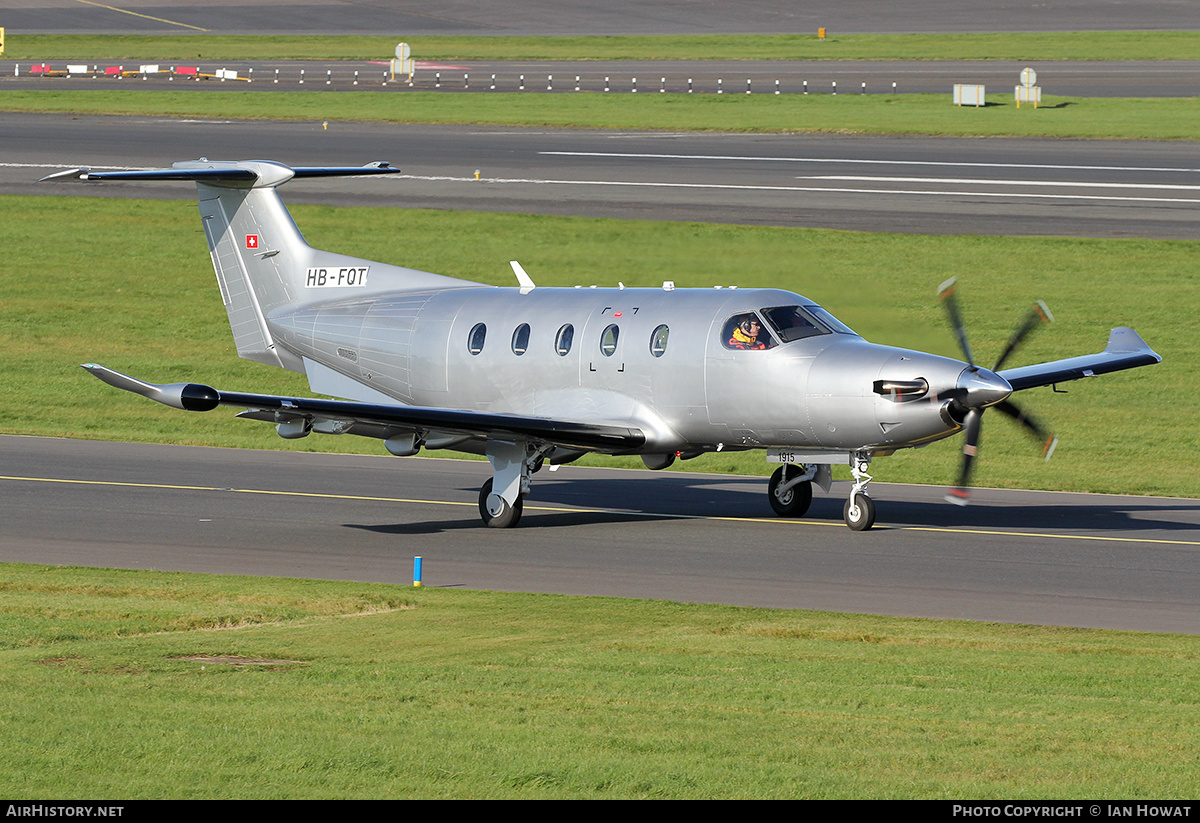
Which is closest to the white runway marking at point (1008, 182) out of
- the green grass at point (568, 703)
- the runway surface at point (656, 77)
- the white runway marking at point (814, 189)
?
the white runway marking at point (814, 189)

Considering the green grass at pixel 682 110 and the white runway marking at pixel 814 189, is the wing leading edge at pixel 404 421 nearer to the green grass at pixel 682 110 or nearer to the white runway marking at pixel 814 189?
the white runway marking at pixel 814 189

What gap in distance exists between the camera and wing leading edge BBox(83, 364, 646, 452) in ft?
63.3

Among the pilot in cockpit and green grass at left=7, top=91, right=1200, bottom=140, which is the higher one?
green grass at left=7, top=91, right=1200, bottom=140

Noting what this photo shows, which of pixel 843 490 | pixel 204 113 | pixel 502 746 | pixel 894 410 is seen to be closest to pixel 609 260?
pixel 843 490

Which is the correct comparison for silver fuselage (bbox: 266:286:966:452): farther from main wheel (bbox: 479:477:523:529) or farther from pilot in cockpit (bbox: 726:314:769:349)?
main wheel (bbox: 479:477:523:529)

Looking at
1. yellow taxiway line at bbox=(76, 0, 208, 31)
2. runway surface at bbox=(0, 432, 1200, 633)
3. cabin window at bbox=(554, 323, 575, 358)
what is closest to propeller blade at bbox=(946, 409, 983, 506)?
runway surface at bbox=(0, 432, 1200, 633)

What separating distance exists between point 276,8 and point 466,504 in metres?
116

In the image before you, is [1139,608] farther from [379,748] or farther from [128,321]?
[128,321]

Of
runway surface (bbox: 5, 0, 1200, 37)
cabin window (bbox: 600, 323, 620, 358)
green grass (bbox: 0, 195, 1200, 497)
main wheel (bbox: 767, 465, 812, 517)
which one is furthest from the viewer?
runway surface (bbox: 5, 0, 1200, 37)

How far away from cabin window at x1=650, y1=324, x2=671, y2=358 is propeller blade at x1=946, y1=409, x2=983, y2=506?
450cm

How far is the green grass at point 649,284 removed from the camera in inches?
1129

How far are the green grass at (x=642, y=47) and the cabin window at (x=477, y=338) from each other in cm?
7383

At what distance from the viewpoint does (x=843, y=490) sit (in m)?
26.2

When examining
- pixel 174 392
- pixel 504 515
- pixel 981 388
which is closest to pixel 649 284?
pixel 504 515
